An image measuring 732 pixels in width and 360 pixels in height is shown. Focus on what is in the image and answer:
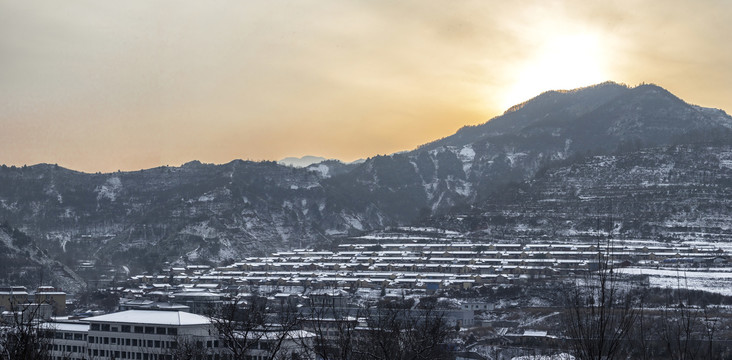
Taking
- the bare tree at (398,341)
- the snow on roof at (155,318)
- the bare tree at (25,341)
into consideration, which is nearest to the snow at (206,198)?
the snow on roof at (155,318)

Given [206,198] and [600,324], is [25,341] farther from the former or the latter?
[206,198]

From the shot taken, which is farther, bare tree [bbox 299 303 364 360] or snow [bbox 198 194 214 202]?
snow [bbox 198 194 214 202]

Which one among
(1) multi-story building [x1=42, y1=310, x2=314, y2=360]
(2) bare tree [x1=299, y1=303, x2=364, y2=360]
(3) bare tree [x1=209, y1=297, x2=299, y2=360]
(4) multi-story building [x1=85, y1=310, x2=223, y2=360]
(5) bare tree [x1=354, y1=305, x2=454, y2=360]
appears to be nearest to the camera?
(2) bare tree [x1=299, y1=303, x2=364, y2=360]

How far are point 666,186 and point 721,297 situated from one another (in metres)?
58.9

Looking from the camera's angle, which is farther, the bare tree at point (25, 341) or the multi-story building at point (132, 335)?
the multi-story building at point (132, 335)

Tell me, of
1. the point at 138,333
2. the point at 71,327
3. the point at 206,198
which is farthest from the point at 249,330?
the point at 206,198

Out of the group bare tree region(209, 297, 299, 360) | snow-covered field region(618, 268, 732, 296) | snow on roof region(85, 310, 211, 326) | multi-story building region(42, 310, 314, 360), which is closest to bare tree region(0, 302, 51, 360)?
bare tree region(209, 297, 299, 360)

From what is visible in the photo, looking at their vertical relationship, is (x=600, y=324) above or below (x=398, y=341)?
above

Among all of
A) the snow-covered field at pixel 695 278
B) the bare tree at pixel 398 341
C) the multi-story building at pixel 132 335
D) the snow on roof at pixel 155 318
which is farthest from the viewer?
the snow-covered field at pixel 695 278

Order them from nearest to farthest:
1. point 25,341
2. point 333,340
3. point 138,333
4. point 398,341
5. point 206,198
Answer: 1. point 25,341
2. point 333,340
3. point 398,341
4. point 138,333
5. point 206,198

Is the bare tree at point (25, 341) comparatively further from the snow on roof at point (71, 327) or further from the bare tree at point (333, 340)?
the snow on roof at point (71, 327)

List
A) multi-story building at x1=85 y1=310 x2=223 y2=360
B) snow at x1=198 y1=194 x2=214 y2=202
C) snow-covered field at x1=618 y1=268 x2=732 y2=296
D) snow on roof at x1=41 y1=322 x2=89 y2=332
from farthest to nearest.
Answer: snow at x1=198 y1=194 x2=214 y2=202
snow-covered field at x1=618 y1=268 x2=732 y2=296
snow on roof at x1=41 y1=322 x2=89 y2=332
multi-story building at x1=85 y1=310 x2=223 y2=360

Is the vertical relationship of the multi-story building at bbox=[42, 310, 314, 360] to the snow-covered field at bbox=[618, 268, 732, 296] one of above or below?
below

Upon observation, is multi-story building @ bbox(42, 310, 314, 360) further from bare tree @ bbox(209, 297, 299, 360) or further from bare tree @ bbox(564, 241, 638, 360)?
bare tree @ bbox(564, 241, 638, 360)
